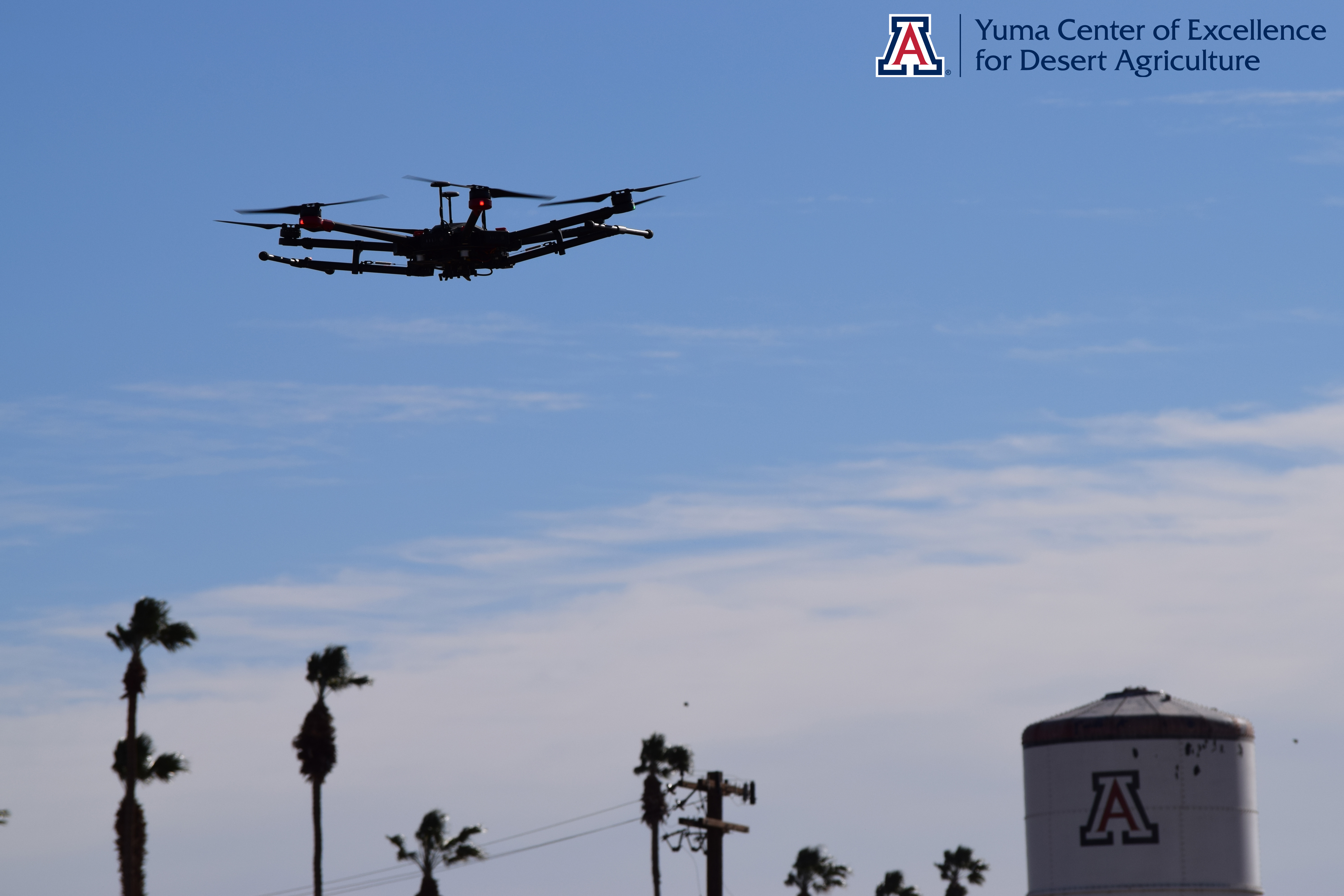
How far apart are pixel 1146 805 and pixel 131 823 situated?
34187 millimetres

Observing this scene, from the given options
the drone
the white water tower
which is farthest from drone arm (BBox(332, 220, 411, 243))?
the white water tower

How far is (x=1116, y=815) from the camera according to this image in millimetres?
67312

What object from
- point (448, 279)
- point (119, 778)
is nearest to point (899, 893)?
point (119, 778)

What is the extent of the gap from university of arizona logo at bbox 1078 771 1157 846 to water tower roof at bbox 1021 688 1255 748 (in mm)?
1494

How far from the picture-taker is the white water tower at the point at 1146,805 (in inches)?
2628

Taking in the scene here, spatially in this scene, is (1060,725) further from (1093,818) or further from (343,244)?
(343,244)

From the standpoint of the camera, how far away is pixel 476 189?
4666 cm

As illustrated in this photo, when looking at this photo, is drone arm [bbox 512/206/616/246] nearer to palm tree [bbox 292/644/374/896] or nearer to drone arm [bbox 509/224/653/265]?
drone arm [bbox 509/224/653/265]

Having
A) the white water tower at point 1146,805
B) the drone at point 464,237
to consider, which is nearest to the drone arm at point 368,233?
the drone at point 464,237

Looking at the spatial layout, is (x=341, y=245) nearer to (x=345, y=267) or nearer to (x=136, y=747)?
(x=345, y=267)

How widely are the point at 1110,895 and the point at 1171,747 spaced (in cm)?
550

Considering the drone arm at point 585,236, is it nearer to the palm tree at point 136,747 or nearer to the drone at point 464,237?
the drone at point 464,237

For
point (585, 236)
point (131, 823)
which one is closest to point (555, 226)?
point (585, 236)

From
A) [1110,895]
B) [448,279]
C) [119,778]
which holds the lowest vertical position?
[1110,895]
